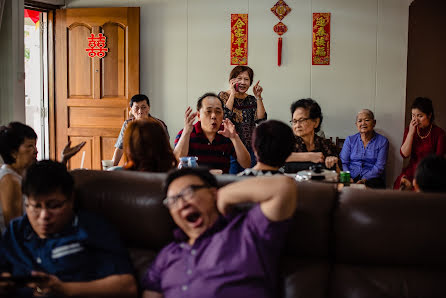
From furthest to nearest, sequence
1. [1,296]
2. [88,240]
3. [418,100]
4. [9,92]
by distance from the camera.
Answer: [418,100]
[9,92]
[88,240]
[1,296]

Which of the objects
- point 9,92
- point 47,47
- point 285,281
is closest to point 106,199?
point 285,281

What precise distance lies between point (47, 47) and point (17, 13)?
1197 millimetres

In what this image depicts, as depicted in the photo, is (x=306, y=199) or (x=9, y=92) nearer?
(x=306, y=199)

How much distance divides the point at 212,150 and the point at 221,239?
169 cm

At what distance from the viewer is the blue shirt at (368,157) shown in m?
4.47

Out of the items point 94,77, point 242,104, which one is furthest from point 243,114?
point 94,77

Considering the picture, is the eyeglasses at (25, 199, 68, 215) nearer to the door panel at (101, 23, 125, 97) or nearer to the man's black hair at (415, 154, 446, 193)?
the man's black hair at (415, 154, 446, 193)

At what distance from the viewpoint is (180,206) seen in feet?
5.24

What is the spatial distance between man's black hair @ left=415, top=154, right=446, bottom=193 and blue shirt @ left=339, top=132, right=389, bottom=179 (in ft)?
8.76

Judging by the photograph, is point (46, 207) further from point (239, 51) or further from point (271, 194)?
point (239, 51)

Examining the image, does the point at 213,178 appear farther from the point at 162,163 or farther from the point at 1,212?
the point at 1,212

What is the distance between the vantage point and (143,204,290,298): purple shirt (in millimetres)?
1513

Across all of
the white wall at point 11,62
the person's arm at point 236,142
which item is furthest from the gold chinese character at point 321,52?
the white wall at point 11,62

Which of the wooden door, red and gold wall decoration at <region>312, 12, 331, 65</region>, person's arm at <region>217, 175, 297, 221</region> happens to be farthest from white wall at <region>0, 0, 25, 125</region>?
person's arm at <region>217, 175, 297, 221</region>
